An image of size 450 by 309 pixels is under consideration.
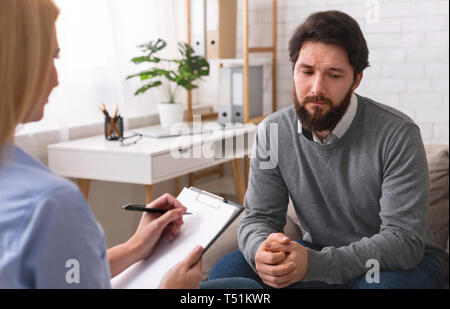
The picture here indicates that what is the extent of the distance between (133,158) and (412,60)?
134cm

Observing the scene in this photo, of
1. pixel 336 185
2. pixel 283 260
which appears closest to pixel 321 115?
pixel 336 185

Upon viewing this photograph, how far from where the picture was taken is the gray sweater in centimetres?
115

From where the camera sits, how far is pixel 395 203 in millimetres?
1156

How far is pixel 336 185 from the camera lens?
1.26m

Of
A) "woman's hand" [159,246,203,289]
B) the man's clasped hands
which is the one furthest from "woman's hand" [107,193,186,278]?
the man's clasped hands

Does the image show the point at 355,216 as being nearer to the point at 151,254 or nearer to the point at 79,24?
the point at 151,254

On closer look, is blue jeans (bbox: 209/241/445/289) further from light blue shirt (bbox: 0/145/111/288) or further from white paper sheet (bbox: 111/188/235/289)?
light blue shirt (bbox: 0/145/111/288)

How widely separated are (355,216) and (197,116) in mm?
1698

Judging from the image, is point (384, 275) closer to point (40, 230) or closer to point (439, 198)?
point (439, 198)

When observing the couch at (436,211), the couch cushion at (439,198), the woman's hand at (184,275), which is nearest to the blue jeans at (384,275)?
the couch at (436,211)

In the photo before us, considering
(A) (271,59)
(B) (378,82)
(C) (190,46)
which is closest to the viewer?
(B) (378,82)

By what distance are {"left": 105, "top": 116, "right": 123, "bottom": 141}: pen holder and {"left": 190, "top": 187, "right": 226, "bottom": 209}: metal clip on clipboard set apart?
1.24 metres

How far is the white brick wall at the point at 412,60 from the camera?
90.7 inches
